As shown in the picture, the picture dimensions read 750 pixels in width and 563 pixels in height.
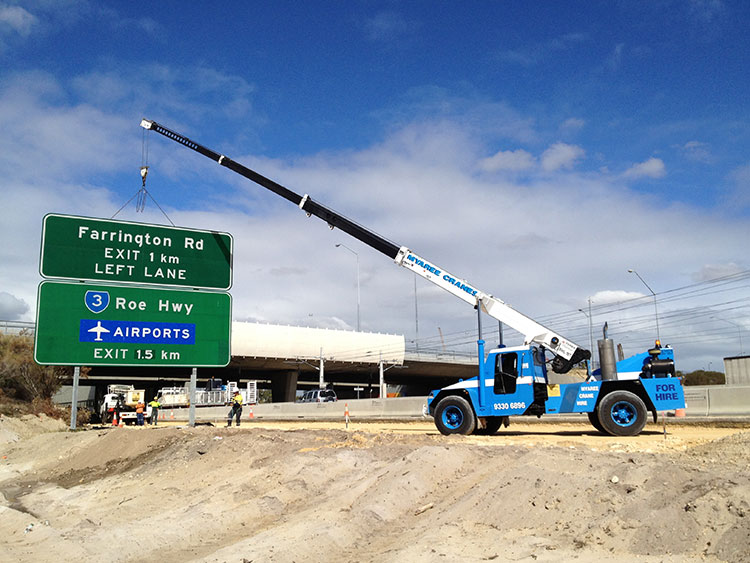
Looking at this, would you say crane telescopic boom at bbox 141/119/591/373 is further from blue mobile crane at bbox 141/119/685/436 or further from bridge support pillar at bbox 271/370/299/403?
bridge support pillar at bbox 271/370/299/403

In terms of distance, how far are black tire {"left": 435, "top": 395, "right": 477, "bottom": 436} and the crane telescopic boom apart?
291 cm

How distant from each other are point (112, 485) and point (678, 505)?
11875 mm

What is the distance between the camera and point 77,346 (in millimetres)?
19516

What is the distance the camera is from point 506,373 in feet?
59.0

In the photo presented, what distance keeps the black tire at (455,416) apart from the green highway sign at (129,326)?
735 centimetres

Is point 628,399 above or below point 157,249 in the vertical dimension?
below

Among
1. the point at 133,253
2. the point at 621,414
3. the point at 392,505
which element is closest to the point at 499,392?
the point at 621,414

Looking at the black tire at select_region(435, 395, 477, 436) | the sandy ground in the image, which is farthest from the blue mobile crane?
the sandy ground

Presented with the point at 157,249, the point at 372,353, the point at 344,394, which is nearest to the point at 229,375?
the point at 372,353

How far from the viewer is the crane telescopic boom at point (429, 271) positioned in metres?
19.1

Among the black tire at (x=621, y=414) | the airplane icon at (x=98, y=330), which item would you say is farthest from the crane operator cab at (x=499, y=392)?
the airplane icon at (x=98, y=330)

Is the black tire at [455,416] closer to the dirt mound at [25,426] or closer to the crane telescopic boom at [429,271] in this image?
the crane telescopic boom at [429,271]

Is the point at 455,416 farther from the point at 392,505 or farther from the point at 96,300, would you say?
the point at 96,300

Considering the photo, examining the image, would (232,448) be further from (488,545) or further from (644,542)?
(644,542)
